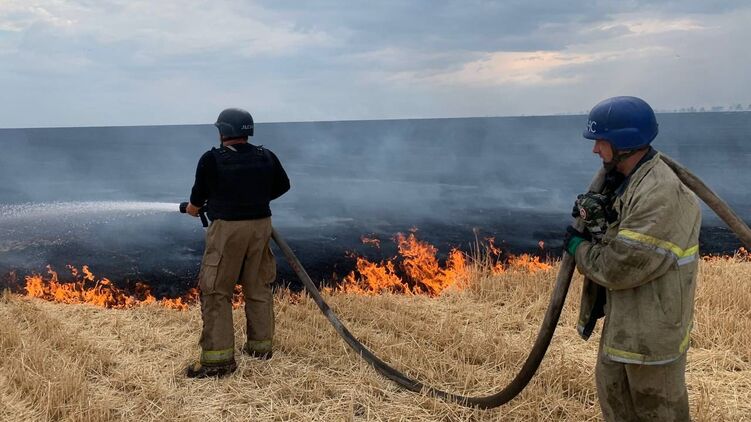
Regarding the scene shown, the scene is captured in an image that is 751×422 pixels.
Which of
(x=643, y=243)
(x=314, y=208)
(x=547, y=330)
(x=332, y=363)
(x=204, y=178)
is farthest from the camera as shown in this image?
(x=314, y=208)

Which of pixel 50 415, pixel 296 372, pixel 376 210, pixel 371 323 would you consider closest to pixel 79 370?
pixel 50 415

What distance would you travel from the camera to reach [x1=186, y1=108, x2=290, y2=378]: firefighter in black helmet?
537cm

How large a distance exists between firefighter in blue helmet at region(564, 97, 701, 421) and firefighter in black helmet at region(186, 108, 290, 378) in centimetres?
306

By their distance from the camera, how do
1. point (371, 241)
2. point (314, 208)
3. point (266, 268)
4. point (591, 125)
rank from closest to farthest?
point (591, 125), point (266, 268), point (371, 241), point (314, 208)

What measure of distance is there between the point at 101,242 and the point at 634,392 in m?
21.4

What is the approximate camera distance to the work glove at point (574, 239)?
3534 millimetres

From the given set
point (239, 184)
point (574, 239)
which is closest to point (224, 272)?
point (239, 184)

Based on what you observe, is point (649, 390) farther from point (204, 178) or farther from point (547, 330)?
point (204, 178)

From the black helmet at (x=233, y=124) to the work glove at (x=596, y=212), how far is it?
3260mm

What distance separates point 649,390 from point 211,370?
12.5 feet

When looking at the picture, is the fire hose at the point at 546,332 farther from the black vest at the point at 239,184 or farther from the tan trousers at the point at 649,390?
the black vest at the point at 239,184

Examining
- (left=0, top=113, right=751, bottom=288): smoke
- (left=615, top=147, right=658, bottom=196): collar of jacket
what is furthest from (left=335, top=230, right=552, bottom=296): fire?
(left=615, top=147, right=658, bottom=196): collar of jacket

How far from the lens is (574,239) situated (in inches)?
140

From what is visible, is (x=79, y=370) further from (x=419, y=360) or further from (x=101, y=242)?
(x=101, y=242)
